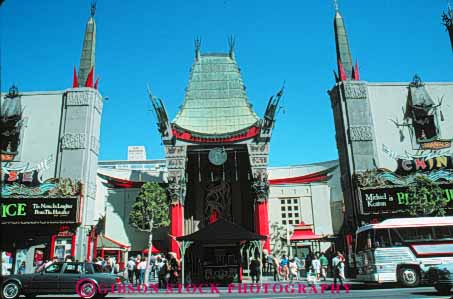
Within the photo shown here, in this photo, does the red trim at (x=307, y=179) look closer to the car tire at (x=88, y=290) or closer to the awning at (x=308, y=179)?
the awning at (x=308, y=179)

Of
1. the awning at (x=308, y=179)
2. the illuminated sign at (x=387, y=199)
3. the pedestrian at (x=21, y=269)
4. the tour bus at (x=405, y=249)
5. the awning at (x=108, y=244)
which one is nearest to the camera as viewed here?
the tour bus at (x=405, y=249)

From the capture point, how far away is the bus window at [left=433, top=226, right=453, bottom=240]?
1892cm

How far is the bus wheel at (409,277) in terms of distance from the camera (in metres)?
18.0

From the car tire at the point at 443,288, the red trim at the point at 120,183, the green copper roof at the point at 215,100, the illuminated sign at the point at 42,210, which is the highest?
the green copper roof at the point at 215,100

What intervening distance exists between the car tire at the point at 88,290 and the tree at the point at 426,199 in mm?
22643

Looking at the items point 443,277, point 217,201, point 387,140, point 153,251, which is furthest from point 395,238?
point 153,251

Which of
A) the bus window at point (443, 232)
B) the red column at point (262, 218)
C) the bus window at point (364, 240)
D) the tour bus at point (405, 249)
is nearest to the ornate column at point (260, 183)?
the red column at point (262, 218)

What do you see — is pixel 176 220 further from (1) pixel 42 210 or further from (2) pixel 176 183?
(1) pixel 42 210

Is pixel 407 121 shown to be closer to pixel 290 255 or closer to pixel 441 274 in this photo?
pixel 290 255

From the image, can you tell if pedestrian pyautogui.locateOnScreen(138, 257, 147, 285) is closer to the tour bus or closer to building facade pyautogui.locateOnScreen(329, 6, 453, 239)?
the tour bus

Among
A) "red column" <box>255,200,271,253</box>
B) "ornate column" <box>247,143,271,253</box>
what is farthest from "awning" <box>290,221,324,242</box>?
"ornate column" <box>247,143,271,253</box>

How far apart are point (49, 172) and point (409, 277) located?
27.1 metres

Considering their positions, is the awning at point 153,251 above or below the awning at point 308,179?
below

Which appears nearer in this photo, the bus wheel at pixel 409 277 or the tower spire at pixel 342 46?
the bus wheel at pixel 409 277
